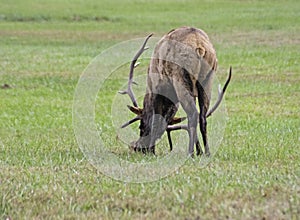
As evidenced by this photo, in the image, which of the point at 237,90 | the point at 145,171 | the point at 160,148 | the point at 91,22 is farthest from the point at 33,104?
the point at 91,22

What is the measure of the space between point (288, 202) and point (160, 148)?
4851 mm

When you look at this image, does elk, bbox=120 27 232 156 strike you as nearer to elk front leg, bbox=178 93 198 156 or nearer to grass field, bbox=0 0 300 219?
elk front leg, bbox=178 93 198 156

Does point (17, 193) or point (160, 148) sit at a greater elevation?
point (17, 193)

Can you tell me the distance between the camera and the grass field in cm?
649

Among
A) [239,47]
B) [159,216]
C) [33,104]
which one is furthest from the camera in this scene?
[239,47]

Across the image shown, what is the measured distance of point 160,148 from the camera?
434 inches

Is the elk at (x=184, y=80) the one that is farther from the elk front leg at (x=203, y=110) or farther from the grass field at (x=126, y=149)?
the grass field at (x=126, y=149)

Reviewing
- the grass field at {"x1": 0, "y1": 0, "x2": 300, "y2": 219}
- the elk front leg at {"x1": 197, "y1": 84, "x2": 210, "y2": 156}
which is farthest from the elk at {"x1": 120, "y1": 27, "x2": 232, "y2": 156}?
the grass field at {"x1": 0, "y1": 0, "x2": 300, "y2": 219}

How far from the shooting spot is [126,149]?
34.3ft

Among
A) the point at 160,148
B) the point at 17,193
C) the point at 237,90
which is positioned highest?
the point at 17,193

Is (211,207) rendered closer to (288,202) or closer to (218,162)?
(288,202)

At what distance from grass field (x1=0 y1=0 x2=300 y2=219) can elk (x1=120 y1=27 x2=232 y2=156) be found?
496 millimetres

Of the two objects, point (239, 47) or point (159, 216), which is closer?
point (159, 216)

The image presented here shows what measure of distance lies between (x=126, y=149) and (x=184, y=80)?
1607 mm
